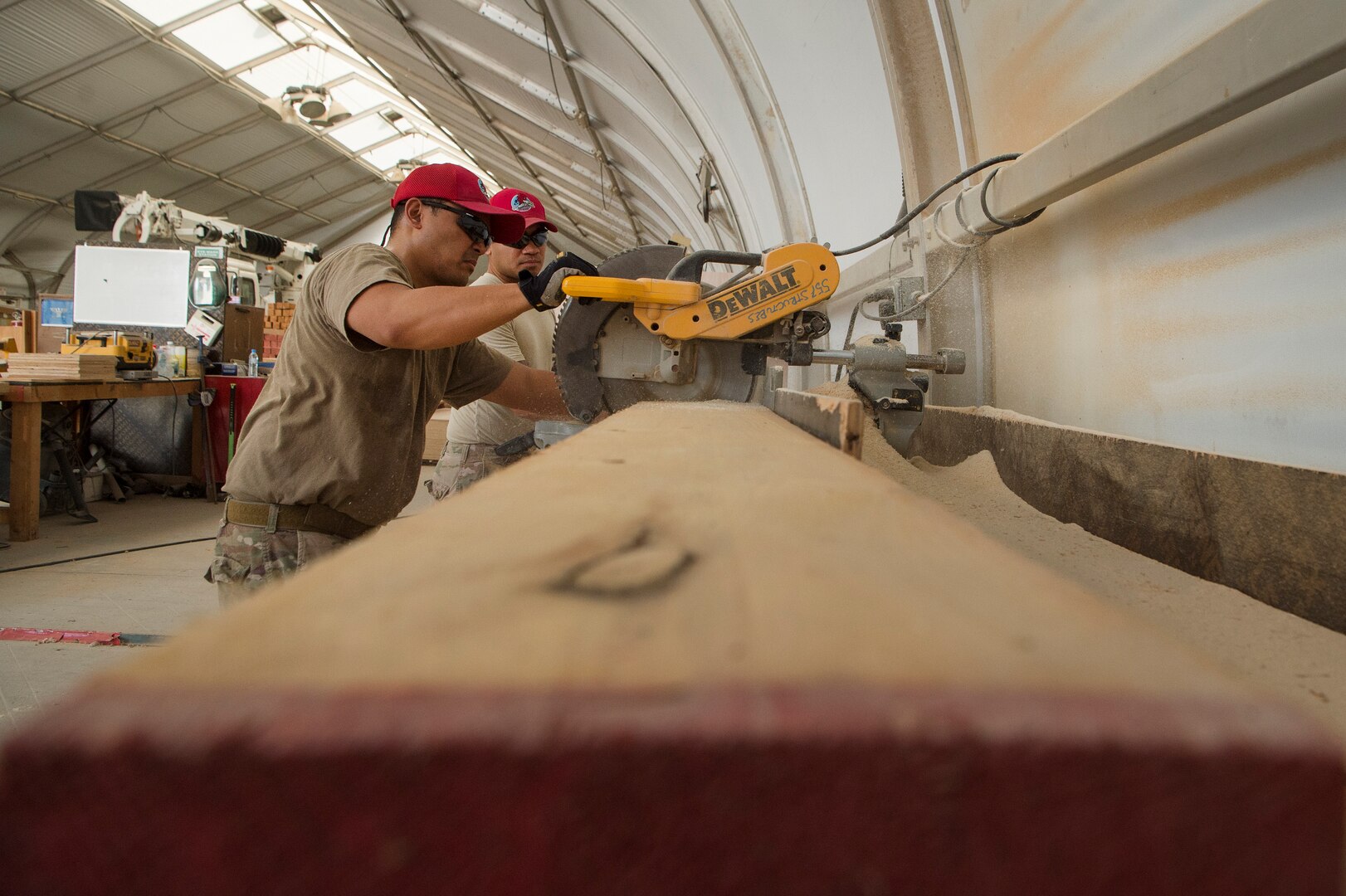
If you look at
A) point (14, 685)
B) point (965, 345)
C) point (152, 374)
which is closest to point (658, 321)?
point (965, 345)

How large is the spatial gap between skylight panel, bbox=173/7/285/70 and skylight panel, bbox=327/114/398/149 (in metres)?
2.43

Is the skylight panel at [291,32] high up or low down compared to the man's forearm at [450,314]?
up

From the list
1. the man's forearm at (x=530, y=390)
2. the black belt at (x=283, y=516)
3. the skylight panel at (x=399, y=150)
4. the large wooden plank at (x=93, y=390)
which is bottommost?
the black belt at (x=283, y=516)

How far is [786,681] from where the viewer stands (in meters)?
0.24

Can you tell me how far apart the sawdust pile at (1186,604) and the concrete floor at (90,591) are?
7.47 ft

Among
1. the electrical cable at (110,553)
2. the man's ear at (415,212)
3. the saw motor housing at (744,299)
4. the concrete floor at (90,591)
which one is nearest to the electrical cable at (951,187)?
the saw motor housing at (744,299)

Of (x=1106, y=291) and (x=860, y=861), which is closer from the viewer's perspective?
(x=860, y=861)

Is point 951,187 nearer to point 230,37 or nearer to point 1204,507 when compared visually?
point 1204,507

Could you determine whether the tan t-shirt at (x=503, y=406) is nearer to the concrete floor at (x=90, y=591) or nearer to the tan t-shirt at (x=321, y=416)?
the concrete floor at (x=90, y=591)

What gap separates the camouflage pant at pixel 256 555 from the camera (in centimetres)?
182

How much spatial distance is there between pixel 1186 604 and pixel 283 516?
199cm

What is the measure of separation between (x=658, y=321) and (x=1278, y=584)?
53.9 inches

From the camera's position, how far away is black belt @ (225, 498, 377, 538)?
5.96ft

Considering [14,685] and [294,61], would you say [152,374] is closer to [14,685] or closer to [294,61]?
[14,685]
